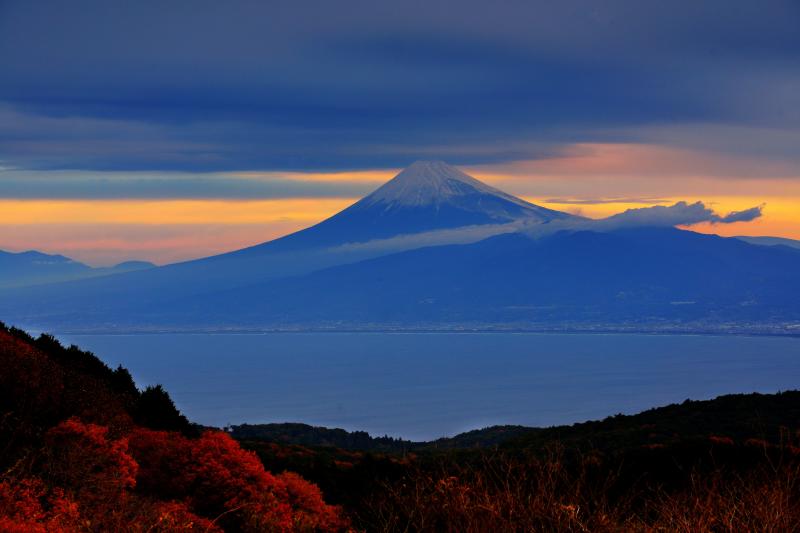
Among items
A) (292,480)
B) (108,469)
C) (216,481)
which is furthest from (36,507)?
(292,480)

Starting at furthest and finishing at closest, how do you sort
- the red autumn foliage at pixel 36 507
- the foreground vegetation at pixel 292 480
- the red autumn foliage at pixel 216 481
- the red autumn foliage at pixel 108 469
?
the red autumn foliage at pixel 216 481 → the red autumn foliage at pixel 108 469 → the red autumn foliage at pixel 36 507 → the foreground vegetation at pixel 292 480

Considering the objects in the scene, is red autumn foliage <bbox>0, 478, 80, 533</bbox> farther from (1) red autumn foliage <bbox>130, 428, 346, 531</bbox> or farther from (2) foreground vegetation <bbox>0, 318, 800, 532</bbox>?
(1) red autumn foliage <bbox>130, 428, 346, 531</bbox>

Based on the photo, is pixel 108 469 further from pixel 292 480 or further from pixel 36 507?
pixel 292 480

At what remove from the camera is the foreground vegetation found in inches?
409

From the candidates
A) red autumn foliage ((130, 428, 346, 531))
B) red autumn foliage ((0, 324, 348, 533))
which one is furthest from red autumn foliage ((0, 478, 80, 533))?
red autumn foliage ((130, 428, 346, 531))

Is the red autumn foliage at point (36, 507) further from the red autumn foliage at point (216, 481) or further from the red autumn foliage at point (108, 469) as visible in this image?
the red autumn foliage at point (216, 481)

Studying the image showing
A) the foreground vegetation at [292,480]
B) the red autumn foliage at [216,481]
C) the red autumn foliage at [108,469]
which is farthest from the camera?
the red autumn foliage at [216,481]

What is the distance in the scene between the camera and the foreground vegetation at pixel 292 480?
409 inches

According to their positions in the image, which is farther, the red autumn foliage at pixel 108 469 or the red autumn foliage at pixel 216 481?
the red autumn foliage at pixel 216 481

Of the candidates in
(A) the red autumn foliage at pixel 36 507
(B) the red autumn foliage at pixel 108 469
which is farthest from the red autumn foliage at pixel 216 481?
(A) the red autumn foliage at pixel 36 507

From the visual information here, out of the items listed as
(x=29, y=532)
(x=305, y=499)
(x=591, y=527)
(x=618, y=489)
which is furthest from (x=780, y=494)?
(x=305, y=499)

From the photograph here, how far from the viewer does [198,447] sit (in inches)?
1035

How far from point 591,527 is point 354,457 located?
3706 centimetres

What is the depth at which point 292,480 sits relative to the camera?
27031 mm
